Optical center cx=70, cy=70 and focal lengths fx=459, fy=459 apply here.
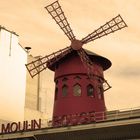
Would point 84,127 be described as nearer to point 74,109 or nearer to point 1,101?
point 74,109

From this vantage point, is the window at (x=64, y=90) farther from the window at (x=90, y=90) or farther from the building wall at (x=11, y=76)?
the building wall at (x=11, y=76)

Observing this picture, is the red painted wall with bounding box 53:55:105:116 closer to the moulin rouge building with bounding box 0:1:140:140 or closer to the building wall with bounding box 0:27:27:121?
the moulin rouge building with bounding box 0:1:140:140

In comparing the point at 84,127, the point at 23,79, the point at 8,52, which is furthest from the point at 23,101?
the point at 84,127

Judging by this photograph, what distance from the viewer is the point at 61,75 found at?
36.3m

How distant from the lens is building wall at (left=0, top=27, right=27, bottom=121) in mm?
50531

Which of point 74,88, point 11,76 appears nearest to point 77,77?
point 74,88

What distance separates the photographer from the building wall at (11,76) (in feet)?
166

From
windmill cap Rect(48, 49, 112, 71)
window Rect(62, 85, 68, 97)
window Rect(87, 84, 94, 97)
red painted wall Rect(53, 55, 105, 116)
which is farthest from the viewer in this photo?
windmill cap Rect(48, 49, 112, 71)

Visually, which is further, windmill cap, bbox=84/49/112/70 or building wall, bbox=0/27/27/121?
building wall, bbox=0/27/27/121

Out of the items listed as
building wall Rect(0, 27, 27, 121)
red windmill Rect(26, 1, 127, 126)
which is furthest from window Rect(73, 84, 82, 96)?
building wall Rect(0, 27, 27, 121)

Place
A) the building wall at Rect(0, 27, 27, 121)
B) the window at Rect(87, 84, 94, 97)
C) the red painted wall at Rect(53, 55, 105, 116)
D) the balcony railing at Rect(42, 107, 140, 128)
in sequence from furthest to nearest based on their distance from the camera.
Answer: the building wall at Rect(0, 27, 27, 121), the window at Rect(87, 84, 94, 97), the red painted wall at Rect(53, 55, 105, 116), the balcony railing at Rect(42, 107, 140, 128)

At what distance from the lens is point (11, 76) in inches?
2053

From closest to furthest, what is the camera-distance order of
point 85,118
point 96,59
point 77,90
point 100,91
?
point 85,118
point 77,90
point 100,91
point 96,59

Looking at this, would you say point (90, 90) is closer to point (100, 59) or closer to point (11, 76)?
point (100, 59)
